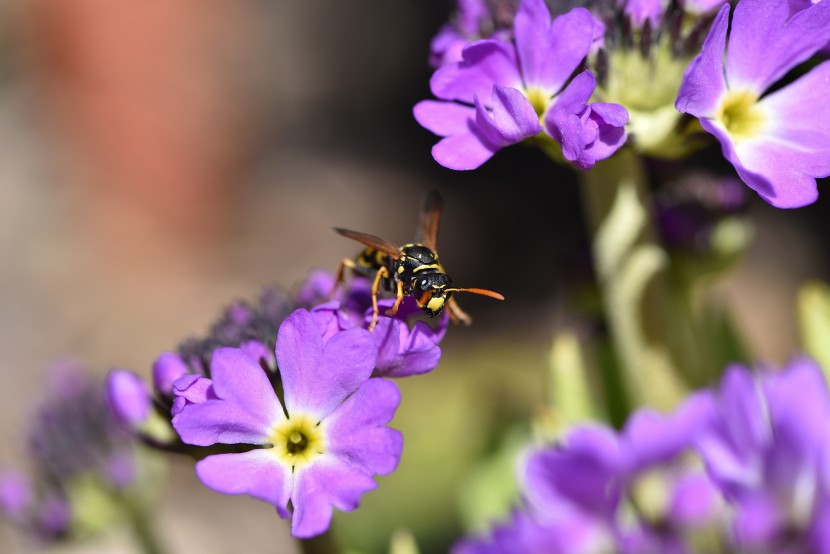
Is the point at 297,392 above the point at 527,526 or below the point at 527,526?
above

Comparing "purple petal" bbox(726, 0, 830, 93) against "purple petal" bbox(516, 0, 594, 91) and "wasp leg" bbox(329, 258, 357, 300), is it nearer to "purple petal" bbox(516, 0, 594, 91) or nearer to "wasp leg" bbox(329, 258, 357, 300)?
"purple petal" bbox(516, 0, 594, 91)

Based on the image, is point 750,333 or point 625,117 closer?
point 625,117

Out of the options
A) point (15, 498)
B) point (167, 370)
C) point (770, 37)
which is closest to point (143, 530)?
point (15, 498)

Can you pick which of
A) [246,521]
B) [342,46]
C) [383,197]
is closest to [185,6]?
[342,46]

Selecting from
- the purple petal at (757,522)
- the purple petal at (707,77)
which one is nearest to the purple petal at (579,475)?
the purple petal at (757,522)

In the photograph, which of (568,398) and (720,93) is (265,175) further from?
(720,93)

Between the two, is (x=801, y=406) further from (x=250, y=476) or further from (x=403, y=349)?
(x=250, y=476)
